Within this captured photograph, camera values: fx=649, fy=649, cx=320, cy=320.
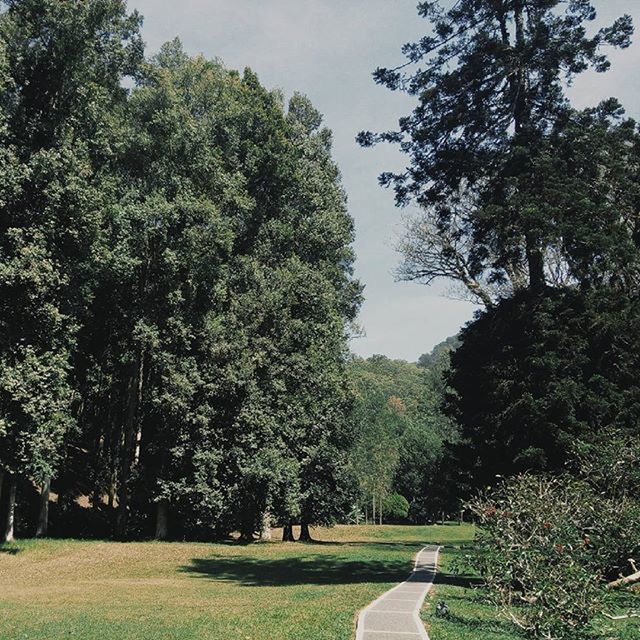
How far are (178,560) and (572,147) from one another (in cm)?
2087

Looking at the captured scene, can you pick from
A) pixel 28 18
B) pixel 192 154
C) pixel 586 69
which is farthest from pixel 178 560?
pixel 586 69

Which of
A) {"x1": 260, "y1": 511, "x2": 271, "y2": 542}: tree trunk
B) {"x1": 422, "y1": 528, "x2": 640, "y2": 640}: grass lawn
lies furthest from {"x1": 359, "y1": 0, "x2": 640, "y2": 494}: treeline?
{"x1": 260, "y1": 511, "x2": 271, "y2": 542}: tree trunk

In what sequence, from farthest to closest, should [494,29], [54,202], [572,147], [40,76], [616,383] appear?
[40,76], [54,202], [494,29], [572,147], [616,383]

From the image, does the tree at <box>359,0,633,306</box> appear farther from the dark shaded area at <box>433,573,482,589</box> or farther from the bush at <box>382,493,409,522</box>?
the bush at <box>382,493,409,522</box>

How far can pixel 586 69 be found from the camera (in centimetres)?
2016

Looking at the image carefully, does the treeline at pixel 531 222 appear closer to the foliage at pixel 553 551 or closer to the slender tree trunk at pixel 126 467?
the foliage at pixel 553 551

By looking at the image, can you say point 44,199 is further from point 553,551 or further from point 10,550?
point 553,551

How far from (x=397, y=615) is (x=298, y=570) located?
12.1 m

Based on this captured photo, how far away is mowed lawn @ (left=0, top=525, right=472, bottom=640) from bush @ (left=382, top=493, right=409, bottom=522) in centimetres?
3999

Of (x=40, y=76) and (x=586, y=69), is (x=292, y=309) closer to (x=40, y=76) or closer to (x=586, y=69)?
(x=40, y=76)

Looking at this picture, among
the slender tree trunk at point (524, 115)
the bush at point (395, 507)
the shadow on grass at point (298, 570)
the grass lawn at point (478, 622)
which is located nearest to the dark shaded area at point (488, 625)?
the grass lawn at point (478, 622)

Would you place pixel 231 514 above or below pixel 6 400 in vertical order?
below

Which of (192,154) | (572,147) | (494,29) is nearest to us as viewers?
(572,147)

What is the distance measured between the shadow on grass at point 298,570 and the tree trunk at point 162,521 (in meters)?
4.88
